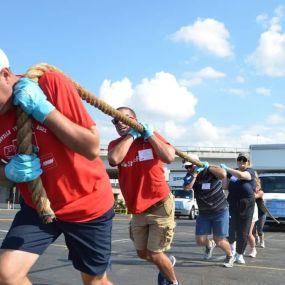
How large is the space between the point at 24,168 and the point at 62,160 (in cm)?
22

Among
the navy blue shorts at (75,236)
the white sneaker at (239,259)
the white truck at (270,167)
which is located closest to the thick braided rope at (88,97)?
the navy blue shorts at (75,236)

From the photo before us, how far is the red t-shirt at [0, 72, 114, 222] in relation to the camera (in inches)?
113

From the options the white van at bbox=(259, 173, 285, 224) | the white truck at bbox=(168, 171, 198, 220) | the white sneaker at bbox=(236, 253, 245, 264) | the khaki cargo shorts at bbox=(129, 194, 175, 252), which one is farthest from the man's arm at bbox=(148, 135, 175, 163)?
the white truck at bbox=(168, 171, 198, 220)

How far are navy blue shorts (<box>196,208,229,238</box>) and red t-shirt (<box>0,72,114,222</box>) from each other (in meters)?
4.90

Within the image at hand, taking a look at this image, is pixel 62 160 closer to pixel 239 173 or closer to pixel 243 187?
pixel 239 173

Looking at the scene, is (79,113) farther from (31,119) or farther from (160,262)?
(160,262)

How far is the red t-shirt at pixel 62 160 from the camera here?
113 inches

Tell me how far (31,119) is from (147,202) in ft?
8.09

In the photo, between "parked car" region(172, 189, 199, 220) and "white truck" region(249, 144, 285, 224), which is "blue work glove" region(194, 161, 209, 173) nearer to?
"white truck" region(249, 144, 285, 224)

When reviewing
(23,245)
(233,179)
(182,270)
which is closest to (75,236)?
(23,245)

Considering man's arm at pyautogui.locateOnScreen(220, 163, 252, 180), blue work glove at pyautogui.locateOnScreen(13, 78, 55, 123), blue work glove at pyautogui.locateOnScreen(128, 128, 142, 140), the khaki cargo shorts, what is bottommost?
the khaki cargo shorts

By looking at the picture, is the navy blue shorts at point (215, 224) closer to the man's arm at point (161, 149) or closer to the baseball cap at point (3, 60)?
the man's arm at point (161, 149)

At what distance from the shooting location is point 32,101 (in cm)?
271

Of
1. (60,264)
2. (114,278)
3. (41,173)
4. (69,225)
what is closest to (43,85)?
(41,173)
